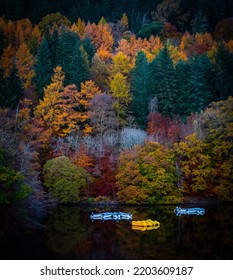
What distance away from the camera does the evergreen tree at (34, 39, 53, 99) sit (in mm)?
61844

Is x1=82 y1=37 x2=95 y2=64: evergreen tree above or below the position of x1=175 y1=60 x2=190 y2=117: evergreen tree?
above

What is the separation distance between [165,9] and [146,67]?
3100 cm

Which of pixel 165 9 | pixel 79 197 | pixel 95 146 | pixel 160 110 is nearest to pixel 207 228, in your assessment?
pixel 79 197

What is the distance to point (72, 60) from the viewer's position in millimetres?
63344

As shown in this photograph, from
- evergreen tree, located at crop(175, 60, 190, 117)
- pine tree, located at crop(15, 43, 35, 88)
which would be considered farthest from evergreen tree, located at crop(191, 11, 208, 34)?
pine tree, located at crop(15, 43, 35, 88)

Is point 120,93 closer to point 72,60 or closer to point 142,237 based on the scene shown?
point 72,60

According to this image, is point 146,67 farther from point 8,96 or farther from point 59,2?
point 59,2

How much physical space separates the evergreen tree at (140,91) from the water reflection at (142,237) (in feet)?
→ 68.1

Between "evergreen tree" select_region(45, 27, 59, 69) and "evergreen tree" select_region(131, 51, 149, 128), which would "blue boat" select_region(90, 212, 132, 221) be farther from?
"evergreen tree" select_region(45, 27, 59, 69)

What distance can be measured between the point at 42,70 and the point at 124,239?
3893cm

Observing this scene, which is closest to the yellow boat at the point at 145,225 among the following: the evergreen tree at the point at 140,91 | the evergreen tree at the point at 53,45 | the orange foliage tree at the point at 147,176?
the orange foliage tree at the point at 147,176

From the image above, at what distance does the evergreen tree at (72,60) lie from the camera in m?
62.1

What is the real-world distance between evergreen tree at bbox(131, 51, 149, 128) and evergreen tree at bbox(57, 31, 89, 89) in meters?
6.67

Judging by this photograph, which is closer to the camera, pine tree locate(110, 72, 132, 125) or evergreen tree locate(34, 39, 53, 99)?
pine tree locate(110, 72, 132, 125)
